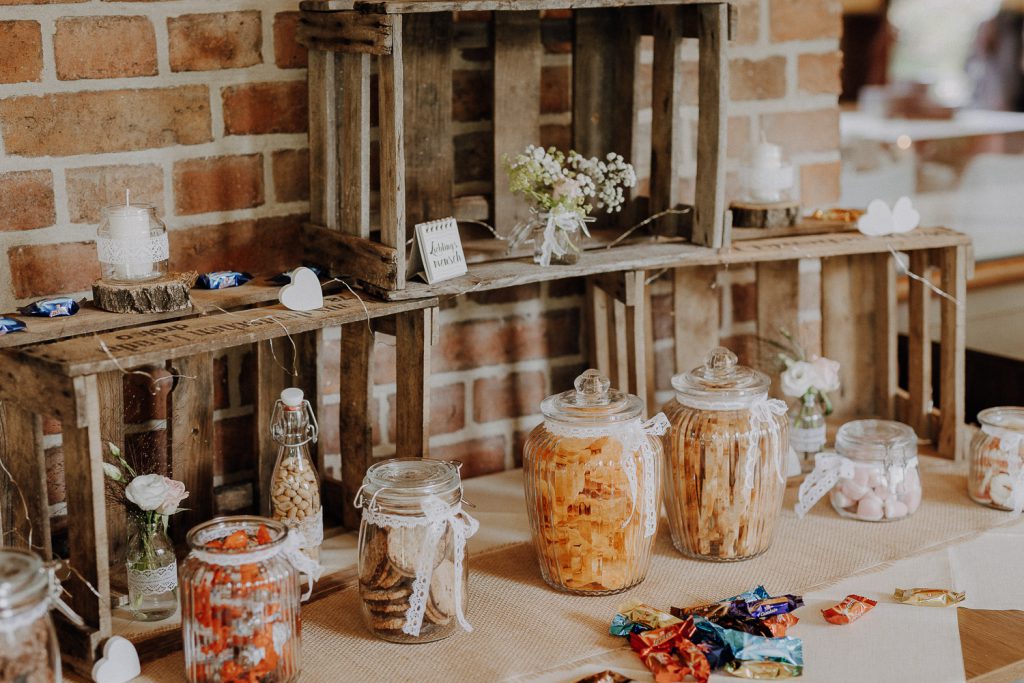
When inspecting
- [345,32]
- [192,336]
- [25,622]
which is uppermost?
[345,32]

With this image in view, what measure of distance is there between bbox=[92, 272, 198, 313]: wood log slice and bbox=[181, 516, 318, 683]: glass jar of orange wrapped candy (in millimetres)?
280

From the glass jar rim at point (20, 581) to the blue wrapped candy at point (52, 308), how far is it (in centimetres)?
30

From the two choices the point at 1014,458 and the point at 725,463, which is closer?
the point at 725,463

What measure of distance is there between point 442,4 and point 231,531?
0.63 metres

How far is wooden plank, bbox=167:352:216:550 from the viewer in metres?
1.49

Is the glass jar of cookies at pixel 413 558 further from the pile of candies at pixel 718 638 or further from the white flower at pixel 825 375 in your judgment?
the white flower at pixel 825 375

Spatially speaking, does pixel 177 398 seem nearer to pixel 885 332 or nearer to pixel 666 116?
pixel 666 116

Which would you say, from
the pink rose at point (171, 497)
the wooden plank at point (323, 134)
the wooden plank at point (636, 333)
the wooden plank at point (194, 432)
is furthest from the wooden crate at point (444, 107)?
the pink rose at point (171, 497)

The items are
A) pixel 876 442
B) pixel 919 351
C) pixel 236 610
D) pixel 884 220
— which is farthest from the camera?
pixel 919 351

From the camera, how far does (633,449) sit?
141 centimetres

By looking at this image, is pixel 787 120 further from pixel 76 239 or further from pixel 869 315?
pixel 76 239

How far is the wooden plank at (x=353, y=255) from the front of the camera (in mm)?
1432

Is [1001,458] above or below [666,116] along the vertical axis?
below

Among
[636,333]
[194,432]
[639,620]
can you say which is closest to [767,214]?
[636,333]
